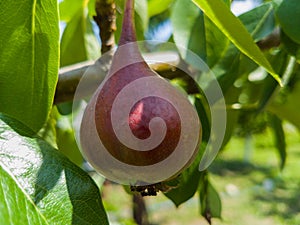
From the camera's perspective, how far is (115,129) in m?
0.59

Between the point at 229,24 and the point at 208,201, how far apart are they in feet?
1.65

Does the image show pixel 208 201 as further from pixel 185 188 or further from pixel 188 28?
pixel 188 28

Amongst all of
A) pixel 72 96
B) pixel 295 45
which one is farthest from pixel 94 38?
pixel 295 45

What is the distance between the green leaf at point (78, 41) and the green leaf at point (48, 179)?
53cm

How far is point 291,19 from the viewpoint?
82 centimetres

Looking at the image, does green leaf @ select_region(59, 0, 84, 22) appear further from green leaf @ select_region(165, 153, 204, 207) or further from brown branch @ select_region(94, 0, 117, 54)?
green leaf @ select_region(165, 153, 204, 207)

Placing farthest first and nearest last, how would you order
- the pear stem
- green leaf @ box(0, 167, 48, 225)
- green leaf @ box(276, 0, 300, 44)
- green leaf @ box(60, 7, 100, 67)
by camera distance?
1. green leaf @ box(60, 7, 100, 67)
2. green leaf @ box(276, 0, 300, 44)
3. the pear stem
4. green leaf @ box(0, 167, 48, 225)

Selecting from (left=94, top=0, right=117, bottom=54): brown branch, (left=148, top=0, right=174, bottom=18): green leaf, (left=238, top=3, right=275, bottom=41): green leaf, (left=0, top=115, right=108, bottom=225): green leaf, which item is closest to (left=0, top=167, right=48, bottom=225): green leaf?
(left=0, top=115, right=108, bottom=225): green leaf

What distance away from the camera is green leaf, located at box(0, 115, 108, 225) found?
593 mm

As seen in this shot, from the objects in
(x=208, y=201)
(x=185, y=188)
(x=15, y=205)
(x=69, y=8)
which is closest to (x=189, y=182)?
(x=185, y=188)

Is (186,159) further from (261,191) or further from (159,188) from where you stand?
(261,191)

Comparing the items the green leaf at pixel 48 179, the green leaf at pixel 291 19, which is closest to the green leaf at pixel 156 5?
the green leaf at pixel 291 19

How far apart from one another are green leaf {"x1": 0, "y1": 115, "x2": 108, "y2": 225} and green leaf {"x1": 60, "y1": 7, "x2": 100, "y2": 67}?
527 mm

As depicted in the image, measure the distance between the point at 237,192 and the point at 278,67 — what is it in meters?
6.10
